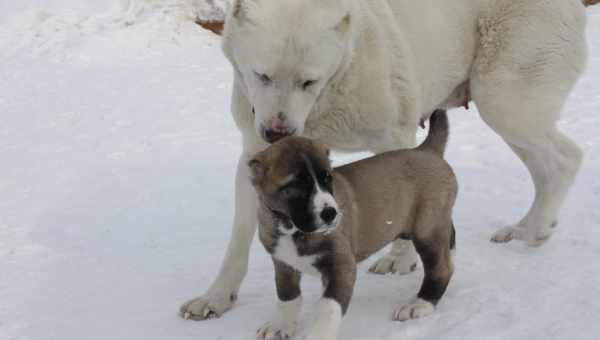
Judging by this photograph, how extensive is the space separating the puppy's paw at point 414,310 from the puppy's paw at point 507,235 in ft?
4.13

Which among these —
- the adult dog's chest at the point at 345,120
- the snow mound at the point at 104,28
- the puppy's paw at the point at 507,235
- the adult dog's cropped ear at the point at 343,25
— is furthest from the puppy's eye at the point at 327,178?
the snow mound at the point at 104,28

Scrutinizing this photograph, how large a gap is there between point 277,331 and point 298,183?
2.56 ft

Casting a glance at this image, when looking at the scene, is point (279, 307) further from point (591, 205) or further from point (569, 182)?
point (591, 205)

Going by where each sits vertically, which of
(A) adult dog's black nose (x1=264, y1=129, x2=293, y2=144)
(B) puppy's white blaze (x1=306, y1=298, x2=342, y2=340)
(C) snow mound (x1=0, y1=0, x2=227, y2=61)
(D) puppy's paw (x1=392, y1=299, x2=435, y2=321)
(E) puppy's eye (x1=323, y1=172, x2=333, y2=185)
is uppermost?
(E) puppy's eye (x1=323, y1=172, x2=333, y2=185)

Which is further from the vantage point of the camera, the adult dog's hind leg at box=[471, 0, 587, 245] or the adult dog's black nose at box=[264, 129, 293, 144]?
the adult dog's hind leg at box=[471, 0, 587, 245]

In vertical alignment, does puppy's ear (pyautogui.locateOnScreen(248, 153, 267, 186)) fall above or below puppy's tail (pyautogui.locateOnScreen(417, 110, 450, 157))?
above

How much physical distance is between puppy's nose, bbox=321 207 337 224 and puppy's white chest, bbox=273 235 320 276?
295 mm

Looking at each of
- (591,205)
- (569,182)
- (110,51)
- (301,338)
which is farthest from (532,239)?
(110,51)

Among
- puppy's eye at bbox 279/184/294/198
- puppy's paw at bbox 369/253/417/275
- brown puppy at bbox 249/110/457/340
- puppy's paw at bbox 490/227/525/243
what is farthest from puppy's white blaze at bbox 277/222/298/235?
puppy's paw at bbox 490/227/525/243

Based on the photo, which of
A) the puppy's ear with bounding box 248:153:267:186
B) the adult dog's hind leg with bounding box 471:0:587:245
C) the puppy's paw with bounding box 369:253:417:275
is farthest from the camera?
the adult dog's hind leg with bounding box 471:0:587:245

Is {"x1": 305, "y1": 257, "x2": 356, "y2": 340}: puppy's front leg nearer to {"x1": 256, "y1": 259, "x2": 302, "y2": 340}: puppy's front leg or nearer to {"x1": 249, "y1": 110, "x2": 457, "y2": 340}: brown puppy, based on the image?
{"x1": 249, "y1": 110, "x2": 457, "y2": 340}: brown puppy

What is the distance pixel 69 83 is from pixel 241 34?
265 inches

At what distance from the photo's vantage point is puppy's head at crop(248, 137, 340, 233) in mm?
2666

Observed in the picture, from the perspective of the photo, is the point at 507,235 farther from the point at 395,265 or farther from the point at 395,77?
the point at 395,77
